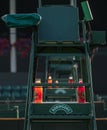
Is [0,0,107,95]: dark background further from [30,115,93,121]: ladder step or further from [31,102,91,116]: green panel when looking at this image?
[30,115,93,121]: ladder step

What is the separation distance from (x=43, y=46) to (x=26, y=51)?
18.3 meters

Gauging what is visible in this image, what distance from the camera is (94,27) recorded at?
89.4 feet

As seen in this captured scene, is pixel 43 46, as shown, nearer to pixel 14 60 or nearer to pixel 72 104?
pixel 72 104

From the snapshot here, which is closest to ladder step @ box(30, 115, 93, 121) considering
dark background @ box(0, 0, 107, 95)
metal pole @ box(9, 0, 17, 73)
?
dark background @ box(0, 0, 107, 95)

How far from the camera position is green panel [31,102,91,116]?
720cm

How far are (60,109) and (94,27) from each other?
20274mm

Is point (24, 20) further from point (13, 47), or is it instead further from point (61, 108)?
point (13, 47)

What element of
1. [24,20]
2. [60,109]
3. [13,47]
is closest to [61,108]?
[60,109]

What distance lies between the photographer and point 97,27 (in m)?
27.3

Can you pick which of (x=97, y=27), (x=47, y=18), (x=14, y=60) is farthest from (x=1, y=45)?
(x=47, y=18)

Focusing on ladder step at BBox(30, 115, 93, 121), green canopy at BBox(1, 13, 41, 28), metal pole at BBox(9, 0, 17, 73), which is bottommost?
ladder step at BBox(30, 115, 93, 121)

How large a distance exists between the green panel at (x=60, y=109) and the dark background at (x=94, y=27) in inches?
702

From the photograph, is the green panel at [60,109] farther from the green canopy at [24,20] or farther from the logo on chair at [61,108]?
the green canopy at [24,20]

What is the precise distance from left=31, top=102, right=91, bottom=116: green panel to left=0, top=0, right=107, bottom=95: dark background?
58.5ft
